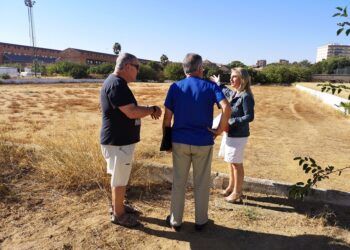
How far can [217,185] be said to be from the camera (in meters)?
5.20

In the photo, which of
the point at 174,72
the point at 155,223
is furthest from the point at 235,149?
the point at 174,72

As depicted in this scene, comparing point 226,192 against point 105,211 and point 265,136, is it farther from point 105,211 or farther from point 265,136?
point 265,136

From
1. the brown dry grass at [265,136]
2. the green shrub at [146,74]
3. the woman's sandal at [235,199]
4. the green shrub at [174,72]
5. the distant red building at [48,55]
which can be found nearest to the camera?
the woman's sandal at [235,199]

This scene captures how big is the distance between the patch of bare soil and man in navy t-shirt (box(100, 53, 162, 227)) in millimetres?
340

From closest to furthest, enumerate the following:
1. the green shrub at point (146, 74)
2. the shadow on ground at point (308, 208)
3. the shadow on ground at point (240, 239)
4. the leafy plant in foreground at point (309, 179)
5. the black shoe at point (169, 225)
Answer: the leafy plant in foreground at point (309, 179), the shadow on ground at point (240, 239), the black shoe at point (169, 225), the shadow on ground at point (308, 208), the green shrub at point (146, 74)

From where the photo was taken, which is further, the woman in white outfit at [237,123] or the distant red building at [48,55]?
the distant red building at [48,55]

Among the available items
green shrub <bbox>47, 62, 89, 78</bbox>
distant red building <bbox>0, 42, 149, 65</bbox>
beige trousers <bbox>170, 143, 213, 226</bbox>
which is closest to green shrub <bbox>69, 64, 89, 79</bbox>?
green shrub <bbox>47, 62, 89, 78</bbox>

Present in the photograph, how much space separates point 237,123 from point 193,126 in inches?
37.3

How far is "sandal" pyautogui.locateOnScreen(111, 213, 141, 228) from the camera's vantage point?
152 inches

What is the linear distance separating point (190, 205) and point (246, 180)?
1023mm

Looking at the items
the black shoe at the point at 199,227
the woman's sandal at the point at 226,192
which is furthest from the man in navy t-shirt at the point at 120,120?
the woman's sandal at the point at 226,192

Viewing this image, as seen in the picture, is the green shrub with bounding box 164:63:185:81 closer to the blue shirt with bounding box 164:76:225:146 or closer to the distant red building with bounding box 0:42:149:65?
the distant red building with bounding box 0:42:149:65

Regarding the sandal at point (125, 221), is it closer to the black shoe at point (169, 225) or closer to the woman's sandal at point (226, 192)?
the black shoe at point (169, 225)

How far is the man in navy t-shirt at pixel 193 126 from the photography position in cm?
357
